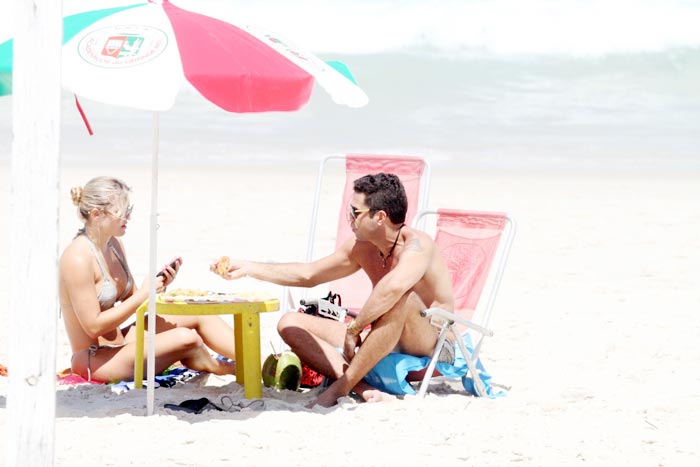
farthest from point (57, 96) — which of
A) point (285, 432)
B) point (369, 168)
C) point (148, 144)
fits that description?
point (148, 144)

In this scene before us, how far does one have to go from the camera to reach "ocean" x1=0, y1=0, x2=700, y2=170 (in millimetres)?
26469

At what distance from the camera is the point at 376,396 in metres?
4.73

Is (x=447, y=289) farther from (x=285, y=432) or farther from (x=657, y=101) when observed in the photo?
(x=657, y=101)

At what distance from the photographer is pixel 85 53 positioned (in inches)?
143

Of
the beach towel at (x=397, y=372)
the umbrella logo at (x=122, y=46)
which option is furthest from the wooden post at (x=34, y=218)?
the beach towel at (x=397, y=372)

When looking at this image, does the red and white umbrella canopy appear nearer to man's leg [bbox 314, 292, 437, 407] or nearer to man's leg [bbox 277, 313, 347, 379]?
man's leg [bbox 314, 292, 437, 407]

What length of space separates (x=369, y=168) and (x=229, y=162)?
18803 mm

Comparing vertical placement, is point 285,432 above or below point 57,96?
below

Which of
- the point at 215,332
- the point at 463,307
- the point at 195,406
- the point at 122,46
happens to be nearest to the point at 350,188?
the point at 463,307

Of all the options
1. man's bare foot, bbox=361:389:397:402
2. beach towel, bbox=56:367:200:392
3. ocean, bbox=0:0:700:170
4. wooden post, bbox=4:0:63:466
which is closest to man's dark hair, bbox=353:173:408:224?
man's bare foot, bbox=361:389:397:402

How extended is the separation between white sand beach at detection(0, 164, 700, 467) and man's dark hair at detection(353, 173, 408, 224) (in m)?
0.88

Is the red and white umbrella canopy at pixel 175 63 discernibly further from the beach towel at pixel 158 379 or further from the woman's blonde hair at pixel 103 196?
the beach towel at pixel 158 379

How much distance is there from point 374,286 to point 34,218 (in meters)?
2.32

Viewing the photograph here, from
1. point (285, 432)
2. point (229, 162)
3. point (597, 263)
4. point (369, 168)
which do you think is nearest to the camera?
point (285, 432)
